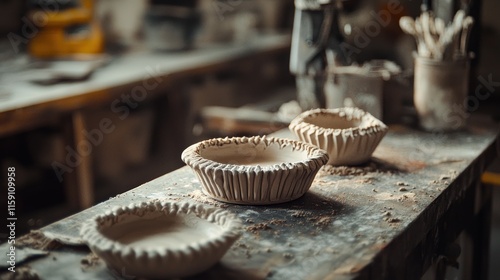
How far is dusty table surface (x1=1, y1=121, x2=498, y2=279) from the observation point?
4.21 ft

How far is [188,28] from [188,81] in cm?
57

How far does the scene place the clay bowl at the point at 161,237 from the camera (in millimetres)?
1160

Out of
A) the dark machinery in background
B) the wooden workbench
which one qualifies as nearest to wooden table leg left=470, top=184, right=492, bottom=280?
the dark machinery in background

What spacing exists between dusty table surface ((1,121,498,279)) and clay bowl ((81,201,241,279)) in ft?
0.20

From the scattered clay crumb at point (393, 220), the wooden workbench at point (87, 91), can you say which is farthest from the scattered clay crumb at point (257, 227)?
the wooden workbench at point (87, 91)

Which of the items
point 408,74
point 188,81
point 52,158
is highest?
point 408,74

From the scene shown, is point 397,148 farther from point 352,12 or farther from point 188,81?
point 352,12

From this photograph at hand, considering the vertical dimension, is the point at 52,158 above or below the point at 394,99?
below

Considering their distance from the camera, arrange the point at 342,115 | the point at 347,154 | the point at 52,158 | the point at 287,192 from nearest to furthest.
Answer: the point at 287,192 < the point at 347,154 < the point at 342,115 < the point at 52,158

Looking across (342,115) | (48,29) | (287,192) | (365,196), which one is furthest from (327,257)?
(48,29)

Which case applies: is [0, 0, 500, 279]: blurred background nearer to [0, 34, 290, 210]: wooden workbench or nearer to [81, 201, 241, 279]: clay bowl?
[0, 34, 290, 210]: wooden workbench

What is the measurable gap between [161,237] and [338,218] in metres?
0.44

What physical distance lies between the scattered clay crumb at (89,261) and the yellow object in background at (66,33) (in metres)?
2.99

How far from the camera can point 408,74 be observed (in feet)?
A: 7.88
